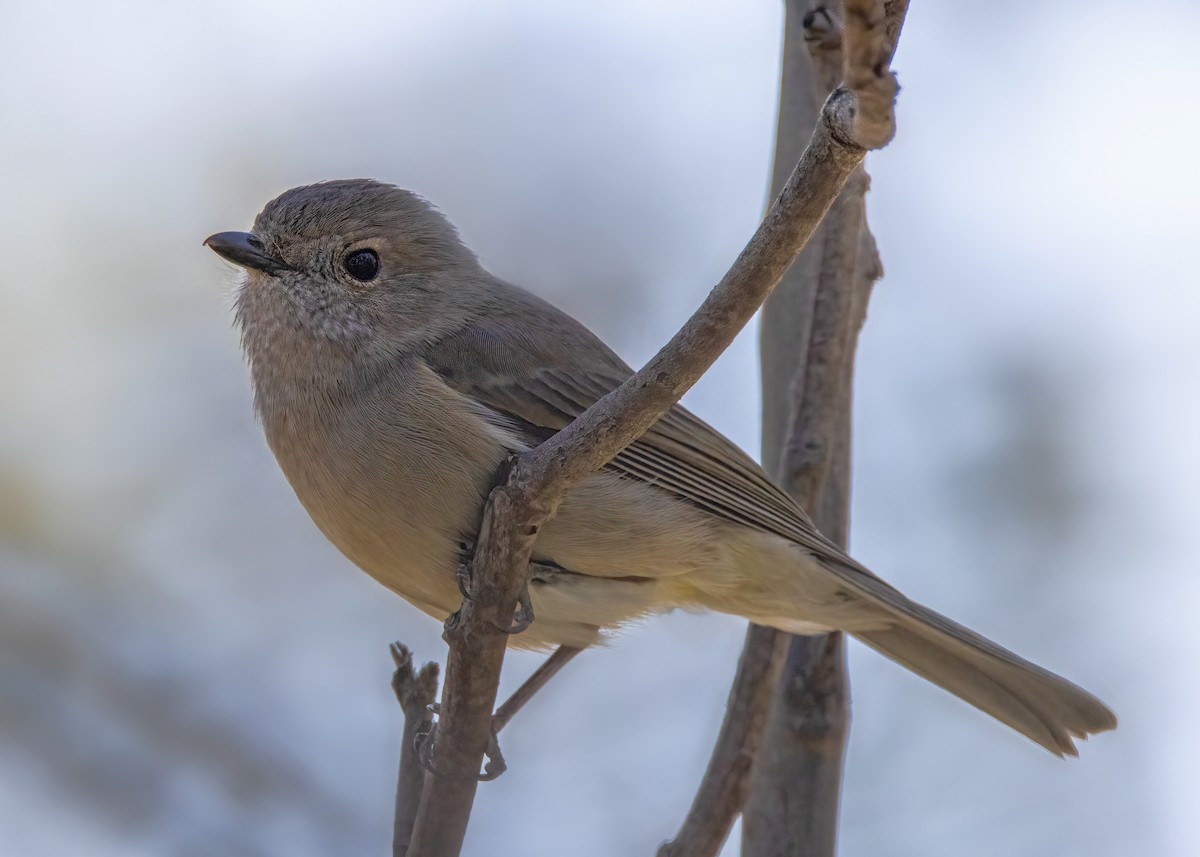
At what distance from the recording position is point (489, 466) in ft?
13.8

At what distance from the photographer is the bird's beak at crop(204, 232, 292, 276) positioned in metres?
4.80

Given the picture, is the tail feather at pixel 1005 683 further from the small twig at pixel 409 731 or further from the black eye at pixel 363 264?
the black eye at pixel 363 264

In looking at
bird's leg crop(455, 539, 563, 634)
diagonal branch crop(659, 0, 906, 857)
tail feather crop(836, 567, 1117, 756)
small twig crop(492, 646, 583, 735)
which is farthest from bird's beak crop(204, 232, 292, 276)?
tail feather crop(836, 567, 1117, 756)

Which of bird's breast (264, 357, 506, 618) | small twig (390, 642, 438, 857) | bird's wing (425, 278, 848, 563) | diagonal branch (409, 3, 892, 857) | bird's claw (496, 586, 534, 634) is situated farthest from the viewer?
bird's wing (425, 278, 848, 563)

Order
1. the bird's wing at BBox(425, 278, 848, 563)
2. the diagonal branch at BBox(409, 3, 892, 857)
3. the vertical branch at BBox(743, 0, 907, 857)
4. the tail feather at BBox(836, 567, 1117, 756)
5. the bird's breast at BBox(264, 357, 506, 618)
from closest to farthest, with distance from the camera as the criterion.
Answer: the diagonal branch at BBox(409, 3, 892, 857) → the bird's breast at BBox(264, 357, 506, 618) → the vertical branch at BBox(743, 0, 907, 857) → the bird's wing at BBox(425, 278, 848, 563) → the tail feather at BBox(836, 567, 1117, 756)

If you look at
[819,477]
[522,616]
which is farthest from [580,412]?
[522,616]

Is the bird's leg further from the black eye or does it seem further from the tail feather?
the black eye

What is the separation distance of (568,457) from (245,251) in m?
2.20

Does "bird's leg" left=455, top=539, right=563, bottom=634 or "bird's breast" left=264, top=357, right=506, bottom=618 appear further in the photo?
"bird's breast" left=264, top=357, right=506, bottom=618

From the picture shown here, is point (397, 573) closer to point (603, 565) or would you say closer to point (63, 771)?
point (603, 565)

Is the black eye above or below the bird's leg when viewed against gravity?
above

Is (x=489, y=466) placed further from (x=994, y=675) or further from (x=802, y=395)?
(x=994, y=675)

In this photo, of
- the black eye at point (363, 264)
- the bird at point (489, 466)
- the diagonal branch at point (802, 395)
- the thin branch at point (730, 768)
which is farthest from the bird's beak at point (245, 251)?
the thin branch at point (730, 768)

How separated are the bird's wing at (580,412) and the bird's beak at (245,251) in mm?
703
